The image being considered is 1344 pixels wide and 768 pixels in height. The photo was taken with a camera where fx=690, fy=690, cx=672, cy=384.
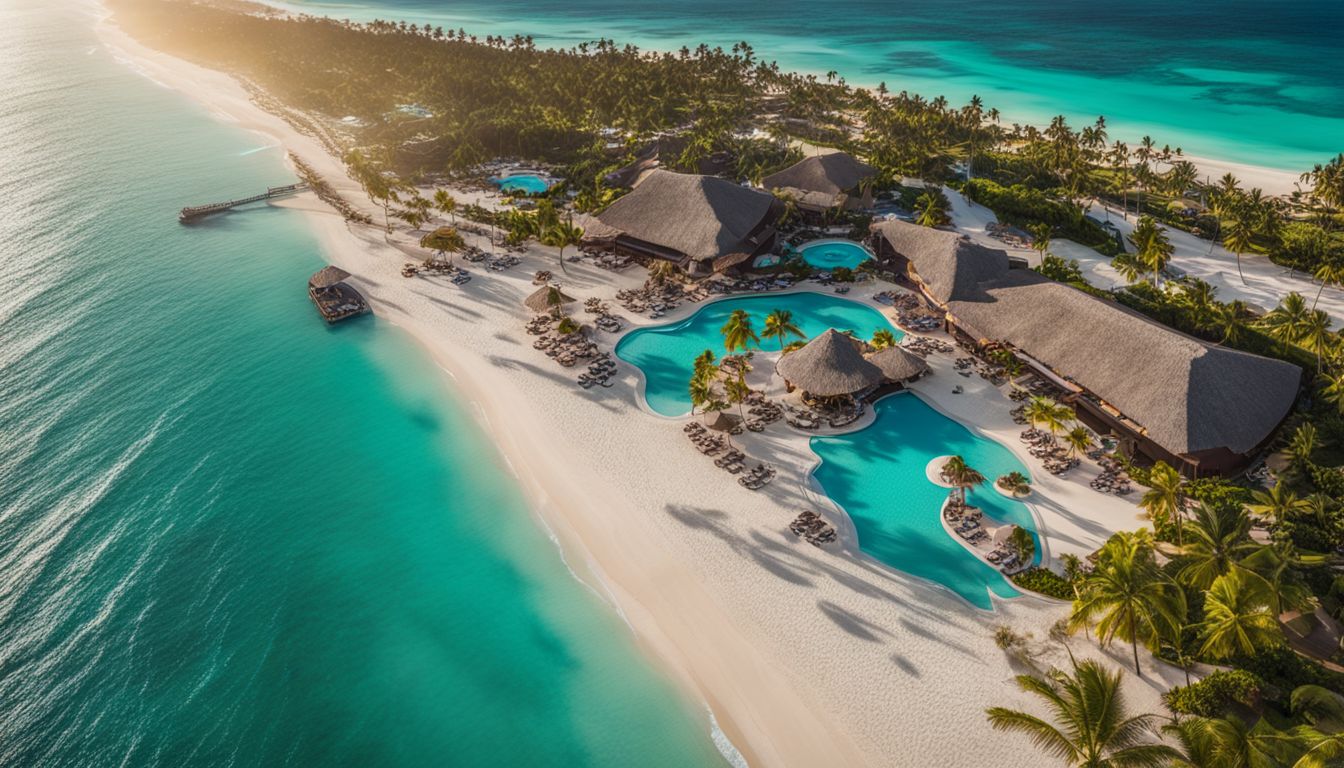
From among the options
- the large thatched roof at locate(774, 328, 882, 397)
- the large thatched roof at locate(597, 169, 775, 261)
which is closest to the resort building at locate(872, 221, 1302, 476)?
the large thatched roof at locate(774, 328, 882, 397)

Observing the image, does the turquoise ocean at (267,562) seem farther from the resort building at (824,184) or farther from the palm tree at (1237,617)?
the resort building at (824,184)

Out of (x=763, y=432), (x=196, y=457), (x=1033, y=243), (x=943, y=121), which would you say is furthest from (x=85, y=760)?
(x=943, y=121)

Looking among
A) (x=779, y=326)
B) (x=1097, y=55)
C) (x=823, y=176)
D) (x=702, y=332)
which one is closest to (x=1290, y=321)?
(x=779, y=326)

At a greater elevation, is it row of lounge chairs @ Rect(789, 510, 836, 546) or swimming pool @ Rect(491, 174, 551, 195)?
swimming pool @ Rect(491, 174, 551, 195)

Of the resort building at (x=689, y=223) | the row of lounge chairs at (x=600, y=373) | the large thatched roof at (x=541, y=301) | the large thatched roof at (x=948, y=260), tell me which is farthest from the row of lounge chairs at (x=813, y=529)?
the resort building at (x=689, y=223)

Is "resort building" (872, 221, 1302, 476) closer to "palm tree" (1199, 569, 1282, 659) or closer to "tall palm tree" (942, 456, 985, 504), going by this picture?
"tall palm tree" (942, 456, 985, 504)

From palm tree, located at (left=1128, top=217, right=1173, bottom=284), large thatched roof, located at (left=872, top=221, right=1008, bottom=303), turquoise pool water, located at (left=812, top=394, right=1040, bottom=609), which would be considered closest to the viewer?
turquoise pool water, located at (left=812, top=394, right=1040, bottom=609)
